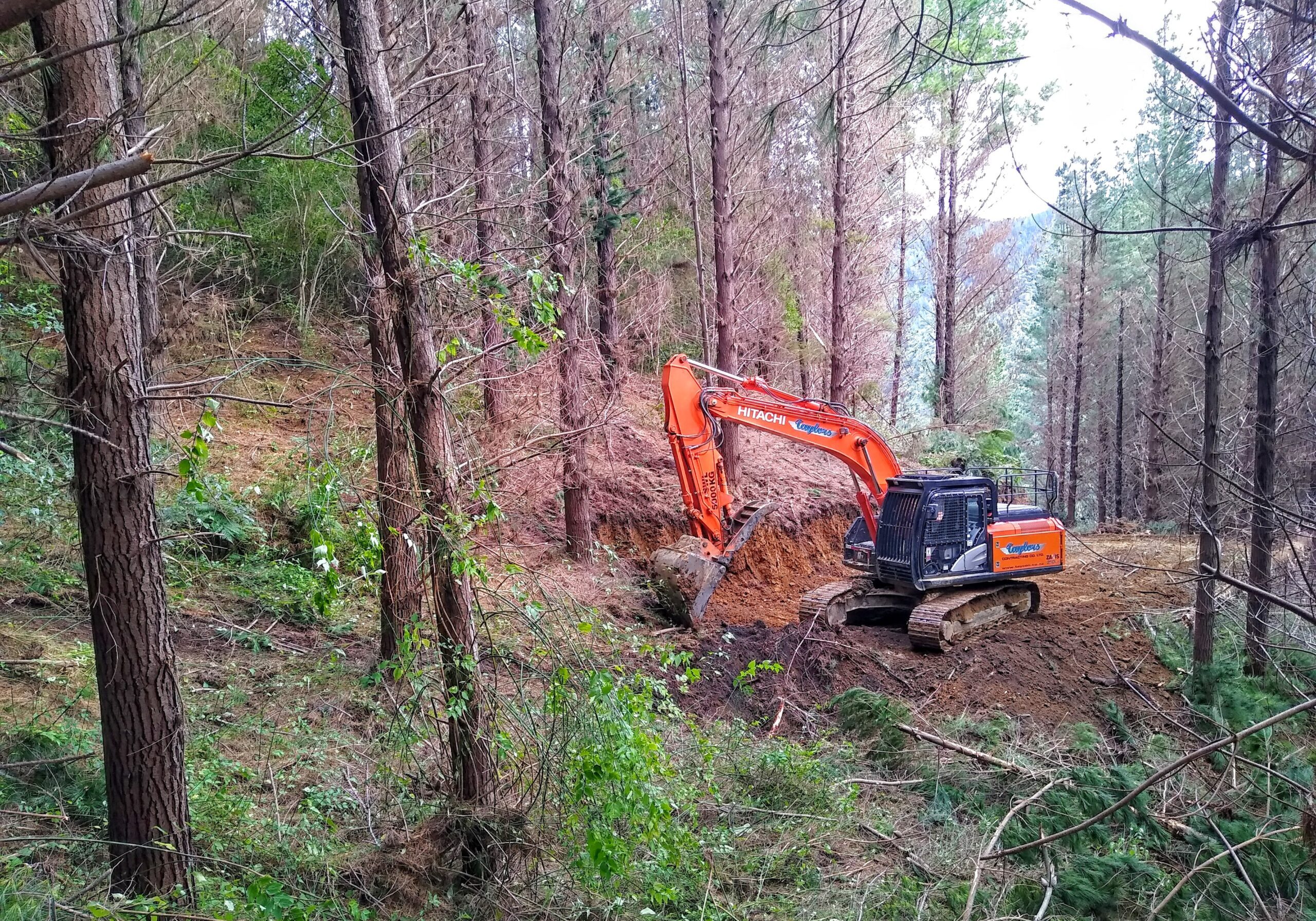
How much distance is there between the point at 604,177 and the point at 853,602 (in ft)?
23.8

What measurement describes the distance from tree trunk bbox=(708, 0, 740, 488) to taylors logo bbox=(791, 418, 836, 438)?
2.03 meters

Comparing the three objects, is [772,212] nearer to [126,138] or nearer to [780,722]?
[780,722]

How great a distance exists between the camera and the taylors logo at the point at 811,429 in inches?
473

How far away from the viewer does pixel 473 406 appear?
34.4 ft

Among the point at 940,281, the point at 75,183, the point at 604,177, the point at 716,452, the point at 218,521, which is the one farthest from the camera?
the point at 940,281

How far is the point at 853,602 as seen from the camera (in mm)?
11969

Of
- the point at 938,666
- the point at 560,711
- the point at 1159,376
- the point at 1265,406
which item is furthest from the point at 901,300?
the point at 560,711

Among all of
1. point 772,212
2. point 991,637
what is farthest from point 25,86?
point 772,212

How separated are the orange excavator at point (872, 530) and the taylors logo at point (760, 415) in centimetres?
1

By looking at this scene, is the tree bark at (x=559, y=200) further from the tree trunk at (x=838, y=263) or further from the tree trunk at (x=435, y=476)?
the tree trunk at (x=838, y=263)

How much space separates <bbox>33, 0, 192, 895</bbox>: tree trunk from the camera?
3.88m

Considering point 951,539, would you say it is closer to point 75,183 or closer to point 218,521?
point 218,521

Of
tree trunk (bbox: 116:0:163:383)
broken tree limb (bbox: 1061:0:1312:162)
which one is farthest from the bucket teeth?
broken tree limb (bbox: 1061:0:1312:162)

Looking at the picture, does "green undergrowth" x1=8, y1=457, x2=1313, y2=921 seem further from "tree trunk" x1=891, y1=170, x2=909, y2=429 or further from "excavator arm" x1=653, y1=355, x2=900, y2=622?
"tree trunk" x1=891, y1=170, x2=909, y2=429
